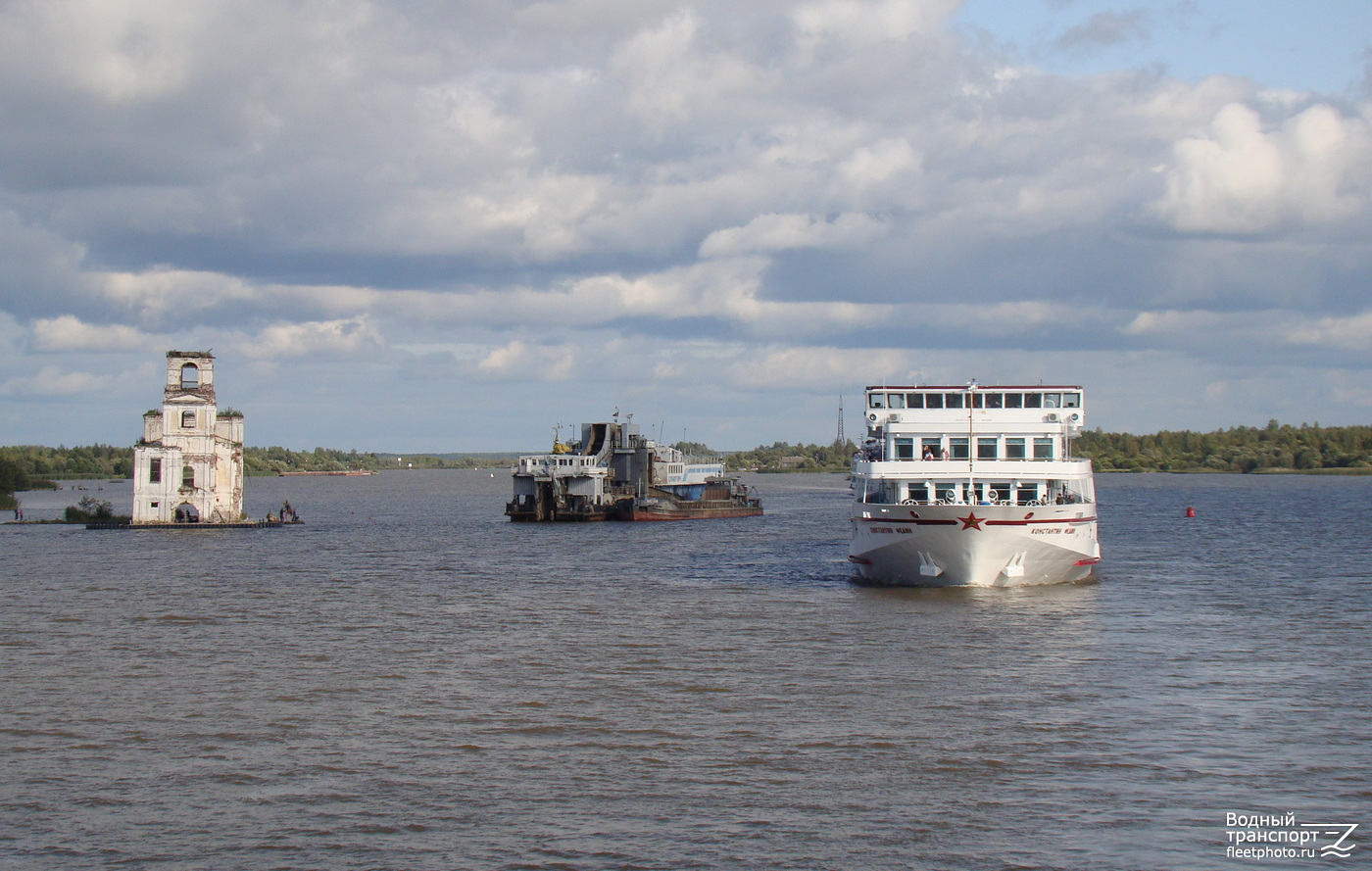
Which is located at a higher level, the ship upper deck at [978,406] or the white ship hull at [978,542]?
the ship upper deck at [978,406]

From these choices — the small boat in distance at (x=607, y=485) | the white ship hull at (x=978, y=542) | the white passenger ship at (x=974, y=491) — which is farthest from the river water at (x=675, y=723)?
the small boat in distance at (x=607, y=485)

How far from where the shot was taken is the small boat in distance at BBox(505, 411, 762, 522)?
11012 centimetres

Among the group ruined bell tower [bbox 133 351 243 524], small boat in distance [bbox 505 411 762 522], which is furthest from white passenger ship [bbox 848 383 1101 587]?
small boat in distance [bbox 505 411 762 522]

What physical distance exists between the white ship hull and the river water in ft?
3.69

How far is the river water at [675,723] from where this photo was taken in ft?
59.7

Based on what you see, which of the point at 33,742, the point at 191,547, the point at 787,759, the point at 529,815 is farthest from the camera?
the point at 191,547

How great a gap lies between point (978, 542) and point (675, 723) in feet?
73.1

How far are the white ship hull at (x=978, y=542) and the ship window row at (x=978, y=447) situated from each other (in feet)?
11.9

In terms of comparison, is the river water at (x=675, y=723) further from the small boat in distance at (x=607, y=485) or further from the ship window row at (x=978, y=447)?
the small boat in distance at (x=607, y=485)

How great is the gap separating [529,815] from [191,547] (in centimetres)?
6087

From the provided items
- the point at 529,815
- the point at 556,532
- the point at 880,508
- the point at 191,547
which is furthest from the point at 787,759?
the point at 556,532

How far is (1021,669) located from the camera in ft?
103

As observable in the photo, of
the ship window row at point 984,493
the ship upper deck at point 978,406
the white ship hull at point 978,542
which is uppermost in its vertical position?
the ship upper deck at point 978,406

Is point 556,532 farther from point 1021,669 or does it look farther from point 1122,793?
point 1122,793
